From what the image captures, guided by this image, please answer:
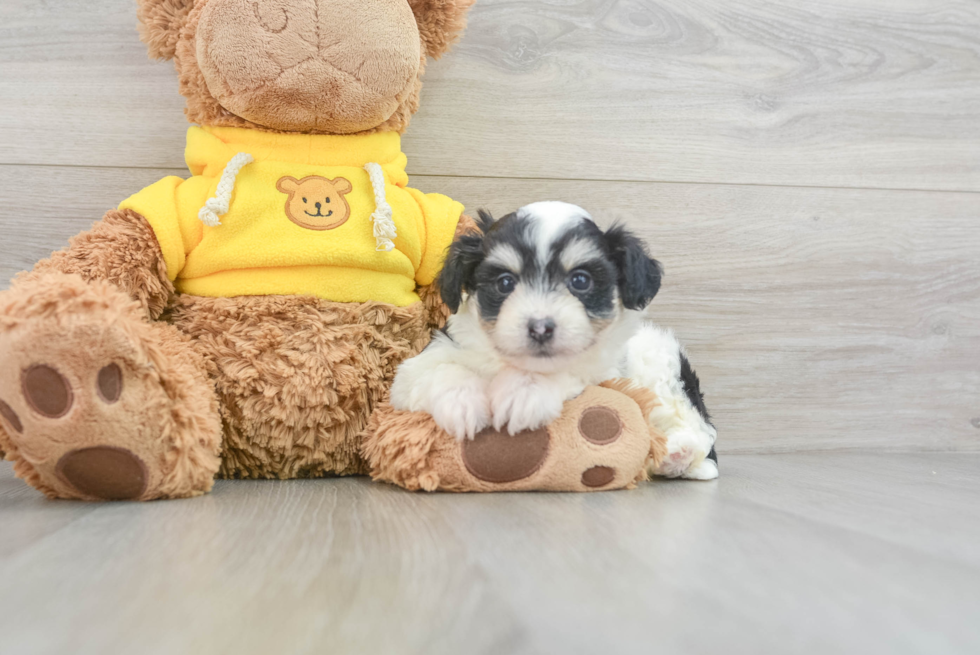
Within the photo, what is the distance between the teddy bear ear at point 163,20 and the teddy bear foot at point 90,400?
1.91 feet

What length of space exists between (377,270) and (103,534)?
0.69 meters

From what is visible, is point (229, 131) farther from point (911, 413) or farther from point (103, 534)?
point (911, 413)

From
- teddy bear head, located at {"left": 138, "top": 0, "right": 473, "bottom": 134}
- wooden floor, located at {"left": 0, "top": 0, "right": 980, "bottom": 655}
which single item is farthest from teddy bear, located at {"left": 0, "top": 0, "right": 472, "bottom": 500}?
wooden floor, located at {"left": 0, "top": 0, "right": 980, "bottom": 655}

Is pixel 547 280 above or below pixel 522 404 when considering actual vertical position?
above

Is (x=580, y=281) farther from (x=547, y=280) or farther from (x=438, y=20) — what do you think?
(x=438, y=20)

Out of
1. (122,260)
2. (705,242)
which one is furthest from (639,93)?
(122,260)

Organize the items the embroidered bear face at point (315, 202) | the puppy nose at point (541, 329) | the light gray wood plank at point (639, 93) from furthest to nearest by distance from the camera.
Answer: the light gray wood plank at point (639, 93) < the embroidered bear face at point (315, 202) < the puppy nose at point (541, 329)

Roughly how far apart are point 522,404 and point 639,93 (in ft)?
3.36

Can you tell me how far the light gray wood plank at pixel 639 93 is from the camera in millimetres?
1650

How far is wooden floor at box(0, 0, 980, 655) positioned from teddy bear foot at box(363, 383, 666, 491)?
0.04 meters

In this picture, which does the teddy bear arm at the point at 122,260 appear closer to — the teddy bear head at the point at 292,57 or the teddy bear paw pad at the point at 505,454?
the teddy bear head at the point at 292,57

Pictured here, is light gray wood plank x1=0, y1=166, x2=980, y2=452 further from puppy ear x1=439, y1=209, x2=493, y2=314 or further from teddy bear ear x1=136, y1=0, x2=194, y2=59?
teddy bear ear x1=136, y1=0, x2=194, y2=59

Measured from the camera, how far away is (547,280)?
1189 mm

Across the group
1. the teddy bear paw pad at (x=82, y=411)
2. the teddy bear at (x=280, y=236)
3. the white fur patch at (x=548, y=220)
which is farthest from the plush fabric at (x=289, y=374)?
the white fur patch at (x=548, y=220)
